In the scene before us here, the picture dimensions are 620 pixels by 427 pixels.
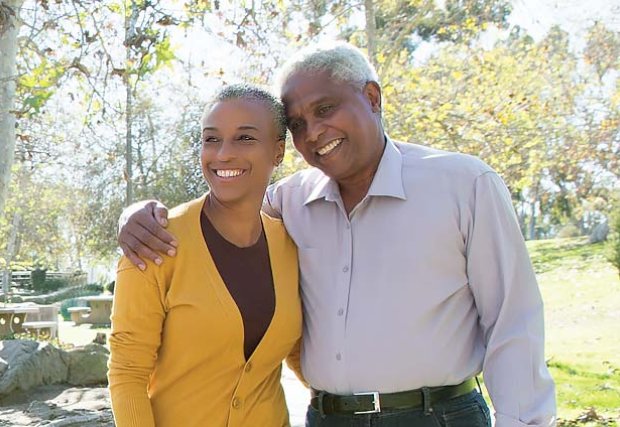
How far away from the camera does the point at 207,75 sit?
938 cm

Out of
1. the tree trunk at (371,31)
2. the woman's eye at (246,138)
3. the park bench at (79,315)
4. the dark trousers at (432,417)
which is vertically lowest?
the park bench at (79,315)

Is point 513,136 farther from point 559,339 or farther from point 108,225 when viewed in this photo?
point 108,225

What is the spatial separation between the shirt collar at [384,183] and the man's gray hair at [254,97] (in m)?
0.30

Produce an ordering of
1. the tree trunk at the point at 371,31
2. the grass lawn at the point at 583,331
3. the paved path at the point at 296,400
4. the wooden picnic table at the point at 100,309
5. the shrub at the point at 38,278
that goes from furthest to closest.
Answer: the shrub at the point at 38,278 < the wooden picnic table at the point at 100,309 < the tree trunk at the point at 371,31 < the grass lawn at the point at 583,331 < the paved path at the point at 296,400

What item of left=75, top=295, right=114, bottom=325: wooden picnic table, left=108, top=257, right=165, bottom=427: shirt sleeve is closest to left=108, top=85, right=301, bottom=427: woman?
left=108, top=257, right=165, bottom=427: shirt sleeve

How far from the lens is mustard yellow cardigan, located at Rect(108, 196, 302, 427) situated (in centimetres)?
237

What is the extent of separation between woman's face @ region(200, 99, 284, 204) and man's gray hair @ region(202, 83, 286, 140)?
0.05ft

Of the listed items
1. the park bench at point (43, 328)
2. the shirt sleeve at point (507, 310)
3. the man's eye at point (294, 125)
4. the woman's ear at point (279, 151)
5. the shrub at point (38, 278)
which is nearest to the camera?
the shirt sleeve at point (507, 310)

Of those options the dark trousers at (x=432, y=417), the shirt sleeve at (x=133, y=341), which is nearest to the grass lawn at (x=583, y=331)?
the dark trousers at (x=432, y=417)

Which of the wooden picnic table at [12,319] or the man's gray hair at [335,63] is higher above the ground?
the man's gray hair at [335,63]

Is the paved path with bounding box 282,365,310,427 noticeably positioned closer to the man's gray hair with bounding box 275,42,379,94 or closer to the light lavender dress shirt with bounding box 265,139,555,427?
the light lavender dress shirt with bounding box 265,139,555,427

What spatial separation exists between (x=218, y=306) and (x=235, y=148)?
0.50 meters

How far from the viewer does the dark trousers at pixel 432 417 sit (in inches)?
101

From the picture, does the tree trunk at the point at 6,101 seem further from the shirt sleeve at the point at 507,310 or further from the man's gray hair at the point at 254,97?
the shirt sleeve at the point at 507,310
